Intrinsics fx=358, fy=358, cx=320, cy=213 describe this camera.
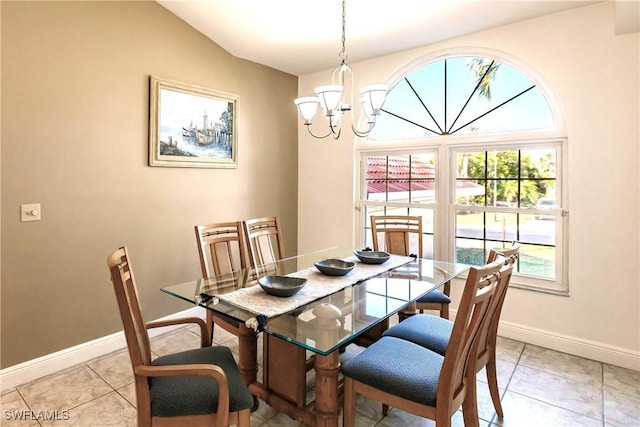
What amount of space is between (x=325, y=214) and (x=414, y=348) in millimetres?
2613

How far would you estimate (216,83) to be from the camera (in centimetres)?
354

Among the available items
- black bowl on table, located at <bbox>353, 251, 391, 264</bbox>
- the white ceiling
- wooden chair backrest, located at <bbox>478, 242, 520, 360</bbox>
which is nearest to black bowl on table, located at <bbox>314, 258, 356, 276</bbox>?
black bowl on table, located at <bbox>353, 251, 391, 264</bbox>

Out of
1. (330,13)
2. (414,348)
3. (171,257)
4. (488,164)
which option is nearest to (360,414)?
(414,348)

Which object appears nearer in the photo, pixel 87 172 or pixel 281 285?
pixel 281 285

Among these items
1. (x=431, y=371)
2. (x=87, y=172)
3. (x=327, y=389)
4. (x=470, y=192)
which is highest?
(x=87, y=172)

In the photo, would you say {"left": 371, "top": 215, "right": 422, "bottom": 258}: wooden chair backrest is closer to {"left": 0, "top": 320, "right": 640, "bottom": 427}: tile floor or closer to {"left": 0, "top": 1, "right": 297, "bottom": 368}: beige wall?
{"left": 0, "top": 320, "right": 640, "bottom": 427}: tile floor

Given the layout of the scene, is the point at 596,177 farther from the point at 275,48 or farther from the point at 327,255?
the point at 275,48

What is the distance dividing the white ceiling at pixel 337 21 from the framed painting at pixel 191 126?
58 centimetres

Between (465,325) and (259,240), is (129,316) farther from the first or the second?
(259,240)

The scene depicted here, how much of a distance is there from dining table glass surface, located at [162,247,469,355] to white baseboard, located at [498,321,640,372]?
100 centimetres

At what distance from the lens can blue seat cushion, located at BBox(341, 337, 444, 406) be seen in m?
1.49

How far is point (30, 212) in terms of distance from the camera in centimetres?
242

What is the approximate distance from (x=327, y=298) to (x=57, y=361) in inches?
83.3

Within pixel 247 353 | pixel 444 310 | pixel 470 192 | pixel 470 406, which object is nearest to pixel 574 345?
pixel 444 310
